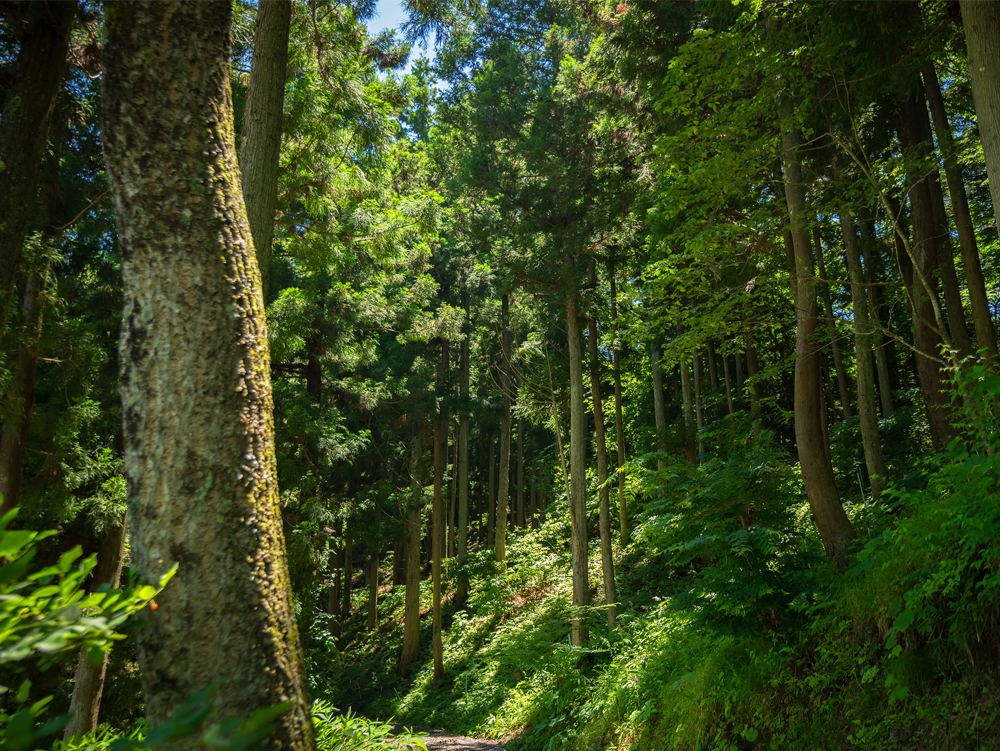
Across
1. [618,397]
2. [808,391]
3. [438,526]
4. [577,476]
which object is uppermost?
[618,397]

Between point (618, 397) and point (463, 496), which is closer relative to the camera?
point (618, 397)

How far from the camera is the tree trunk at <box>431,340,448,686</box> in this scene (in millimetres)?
14352

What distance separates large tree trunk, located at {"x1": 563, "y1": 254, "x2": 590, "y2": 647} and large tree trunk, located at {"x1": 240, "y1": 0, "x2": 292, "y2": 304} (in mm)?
7566

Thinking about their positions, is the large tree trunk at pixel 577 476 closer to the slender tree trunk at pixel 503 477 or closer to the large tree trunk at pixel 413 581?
the slender tree trunk at pixel 503 477

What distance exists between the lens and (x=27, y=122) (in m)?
4.19

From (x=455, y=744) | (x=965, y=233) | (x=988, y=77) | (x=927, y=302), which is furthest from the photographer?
(x=455, y=744)

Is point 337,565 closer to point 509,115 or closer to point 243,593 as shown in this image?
point 509,115

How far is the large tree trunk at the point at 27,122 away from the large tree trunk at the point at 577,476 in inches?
329

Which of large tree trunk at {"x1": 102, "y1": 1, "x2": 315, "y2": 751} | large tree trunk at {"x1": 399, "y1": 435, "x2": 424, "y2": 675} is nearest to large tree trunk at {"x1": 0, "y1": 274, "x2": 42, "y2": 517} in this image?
large tree trunk at {"x1": 102, "y1": 1, "x2": 315, "y2": 751}

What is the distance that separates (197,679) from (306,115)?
591 cm

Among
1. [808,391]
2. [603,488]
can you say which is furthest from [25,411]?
[808,391]

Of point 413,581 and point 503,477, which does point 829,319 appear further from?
point 413,581

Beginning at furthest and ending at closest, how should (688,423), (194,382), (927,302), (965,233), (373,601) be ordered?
(373,601), (688,423), (927,302), (965,233), (194,382)

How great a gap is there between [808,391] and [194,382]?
667 cm
